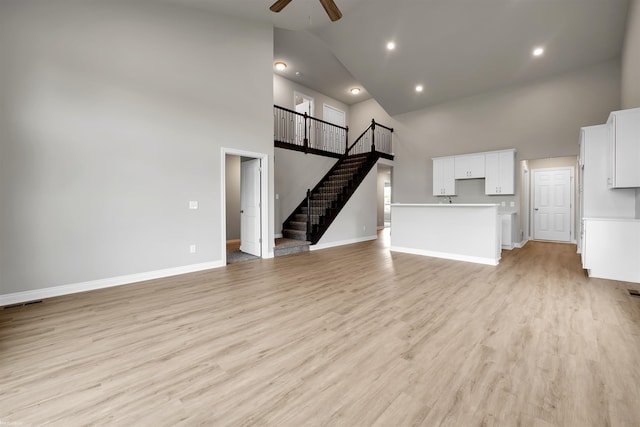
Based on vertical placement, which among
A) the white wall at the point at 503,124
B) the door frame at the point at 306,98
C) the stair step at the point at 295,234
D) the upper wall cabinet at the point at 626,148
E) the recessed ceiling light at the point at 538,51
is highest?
the door frame at the point at 306,98

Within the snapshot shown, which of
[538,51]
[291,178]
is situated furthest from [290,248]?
[538,51]

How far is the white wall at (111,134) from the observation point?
3.27 metres

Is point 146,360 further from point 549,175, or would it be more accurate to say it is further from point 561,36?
point 549,175

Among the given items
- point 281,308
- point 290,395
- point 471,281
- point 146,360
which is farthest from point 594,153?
point 146,360

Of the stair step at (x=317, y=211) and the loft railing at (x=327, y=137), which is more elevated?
the loft railing at (x=327, y=137)

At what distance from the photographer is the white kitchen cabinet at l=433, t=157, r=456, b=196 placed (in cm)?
776

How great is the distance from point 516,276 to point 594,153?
248 cm

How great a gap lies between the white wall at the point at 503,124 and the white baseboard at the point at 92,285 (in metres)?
6.95

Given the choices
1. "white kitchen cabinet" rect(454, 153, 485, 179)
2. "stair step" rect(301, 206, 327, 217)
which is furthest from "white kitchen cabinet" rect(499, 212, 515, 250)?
"stair step" rect(301, 206, 327, 217)

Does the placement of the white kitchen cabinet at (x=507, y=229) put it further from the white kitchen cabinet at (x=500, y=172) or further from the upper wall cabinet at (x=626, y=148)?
the upper wall cabinet at (x=626, y=148)

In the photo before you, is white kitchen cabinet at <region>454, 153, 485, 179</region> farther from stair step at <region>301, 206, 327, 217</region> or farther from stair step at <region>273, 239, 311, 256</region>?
stair step at <region>273, 239, 311, 256</region>

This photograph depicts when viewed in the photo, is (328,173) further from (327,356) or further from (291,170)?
(327,356)

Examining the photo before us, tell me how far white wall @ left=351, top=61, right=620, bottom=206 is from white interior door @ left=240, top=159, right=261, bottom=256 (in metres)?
5.29

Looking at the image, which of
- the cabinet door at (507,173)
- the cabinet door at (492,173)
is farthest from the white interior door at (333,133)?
the cabinet door at (507,173)
